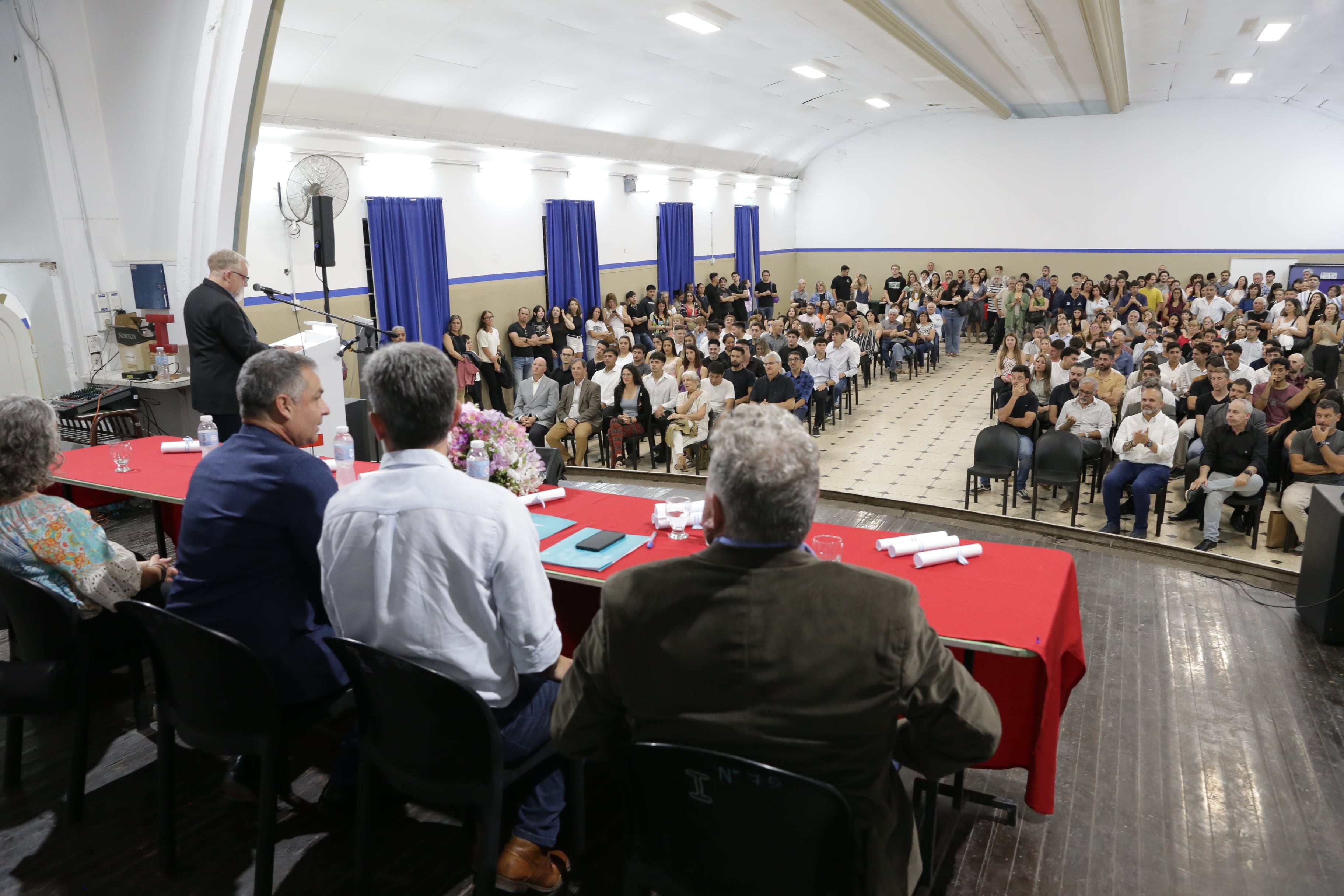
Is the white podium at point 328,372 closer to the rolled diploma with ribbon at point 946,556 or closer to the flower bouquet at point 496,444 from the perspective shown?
the flower bouquet at point 496,444

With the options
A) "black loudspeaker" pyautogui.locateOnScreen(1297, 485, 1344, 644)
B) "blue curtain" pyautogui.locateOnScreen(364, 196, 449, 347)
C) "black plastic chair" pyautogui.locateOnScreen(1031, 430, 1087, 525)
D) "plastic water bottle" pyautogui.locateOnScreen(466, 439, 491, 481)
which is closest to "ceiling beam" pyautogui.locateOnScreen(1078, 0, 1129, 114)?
"black plastic chair" pyautogui.locateOnScreen(1031, 430, 1087, 525)

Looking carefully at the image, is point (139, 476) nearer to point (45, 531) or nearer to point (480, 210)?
point (45, 531)

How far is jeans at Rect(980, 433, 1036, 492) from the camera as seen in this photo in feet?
21.4

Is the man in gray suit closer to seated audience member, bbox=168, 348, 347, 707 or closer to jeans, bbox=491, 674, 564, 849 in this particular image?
seated audience member, bbox=168, 348, 347, 707

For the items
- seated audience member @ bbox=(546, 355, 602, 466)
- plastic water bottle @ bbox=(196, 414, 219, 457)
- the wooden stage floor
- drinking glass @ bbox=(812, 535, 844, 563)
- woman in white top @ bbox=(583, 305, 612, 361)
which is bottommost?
the wooden stage floor

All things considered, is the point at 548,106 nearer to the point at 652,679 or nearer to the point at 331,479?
the point at 331,479

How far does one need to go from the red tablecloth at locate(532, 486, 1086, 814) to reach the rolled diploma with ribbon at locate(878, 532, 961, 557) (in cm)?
3

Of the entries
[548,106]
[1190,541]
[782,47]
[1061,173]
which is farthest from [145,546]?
[1061,173]

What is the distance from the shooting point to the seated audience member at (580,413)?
7516 mm

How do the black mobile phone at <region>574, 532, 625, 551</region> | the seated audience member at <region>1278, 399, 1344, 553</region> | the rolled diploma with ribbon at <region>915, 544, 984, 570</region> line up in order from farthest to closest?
the seated audience member at <region>1278, 399, 1344, 553</region> < the black mobile phone at <region>574, 532, 625, 551</region> < the rolled diploma with ribbon at <region>915, 544, 984, 570</region>

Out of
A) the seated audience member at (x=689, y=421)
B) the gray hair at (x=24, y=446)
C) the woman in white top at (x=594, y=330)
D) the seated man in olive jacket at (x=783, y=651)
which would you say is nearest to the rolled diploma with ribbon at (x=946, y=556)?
the seated man in olive jacket at (x=783, y=651)

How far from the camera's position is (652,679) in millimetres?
1436

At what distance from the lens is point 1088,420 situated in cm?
655

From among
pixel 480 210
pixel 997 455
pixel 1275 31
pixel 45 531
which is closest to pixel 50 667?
pixel 45 531
